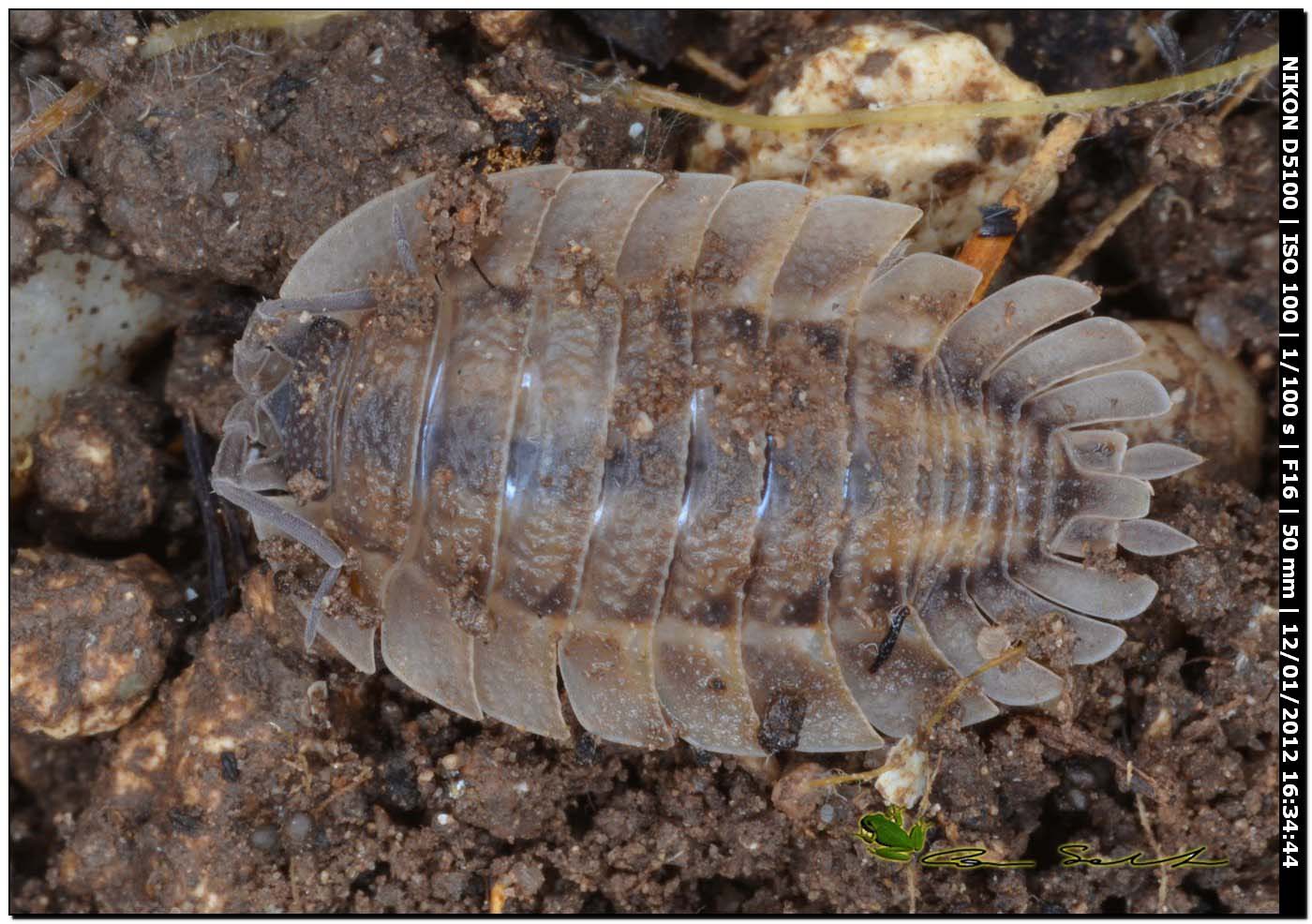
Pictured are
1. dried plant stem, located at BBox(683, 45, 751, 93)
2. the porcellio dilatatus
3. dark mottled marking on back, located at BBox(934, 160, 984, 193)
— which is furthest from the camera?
dried plant stem, located at BBox(683, 45, 751, 93)

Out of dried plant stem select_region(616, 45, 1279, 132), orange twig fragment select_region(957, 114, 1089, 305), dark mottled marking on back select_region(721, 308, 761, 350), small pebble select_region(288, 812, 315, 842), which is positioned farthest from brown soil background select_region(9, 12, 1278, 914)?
dark mottled marking on back select_region(721, 308, 761, 350)

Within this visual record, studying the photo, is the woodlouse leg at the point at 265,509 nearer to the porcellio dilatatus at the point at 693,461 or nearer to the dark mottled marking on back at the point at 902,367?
the porcellio dilatatus at the point at 693,461

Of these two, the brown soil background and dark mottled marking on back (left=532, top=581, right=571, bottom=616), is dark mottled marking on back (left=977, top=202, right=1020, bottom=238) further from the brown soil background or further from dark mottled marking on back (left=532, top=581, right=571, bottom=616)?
dark mottled marking on back (left=532, top=581, right=571, bottom=616)

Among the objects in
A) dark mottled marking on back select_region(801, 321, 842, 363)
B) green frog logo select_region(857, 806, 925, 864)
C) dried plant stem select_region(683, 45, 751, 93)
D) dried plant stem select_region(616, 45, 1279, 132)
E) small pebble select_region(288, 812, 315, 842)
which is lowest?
small pebble select_region(288, 812, 315, 842)

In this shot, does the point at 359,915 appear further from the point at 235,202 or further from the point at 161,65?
the point at 161,65

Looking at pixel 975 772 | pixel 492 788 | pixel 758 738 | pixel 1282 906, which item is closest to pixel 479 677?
pixel 492 788
